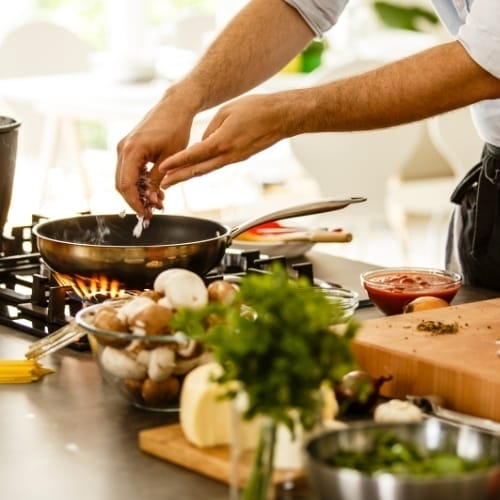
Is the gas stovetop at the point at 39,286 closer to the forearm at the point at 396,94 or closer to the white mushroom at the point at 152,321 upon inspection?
the forearm at the point at 396,94

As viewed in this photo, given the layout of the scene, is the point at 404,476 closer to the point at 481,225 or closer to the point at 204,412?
the point at 204,412

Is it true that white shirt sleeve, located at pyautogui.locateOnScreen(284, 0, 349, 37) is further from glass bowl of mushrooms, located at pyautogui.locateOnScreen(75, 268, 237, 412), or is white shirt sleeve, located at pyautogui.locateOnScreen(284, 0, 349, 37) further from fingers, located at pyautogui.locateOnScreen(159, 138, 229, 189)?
glass bowl of mushrooms, located at pyautogui.locateOnScreen(75, 268, 237, 412)

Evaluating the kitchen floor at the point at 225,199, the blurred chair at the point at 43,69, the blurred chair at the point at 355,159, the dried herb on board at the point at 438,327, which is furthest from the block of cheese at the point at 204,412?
the blurred chair at the point at 43,69

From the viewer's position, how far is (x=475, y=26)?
196 cm

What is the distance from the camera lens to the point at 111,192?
564cm

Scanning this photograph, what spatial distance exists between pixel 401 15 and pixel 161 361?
215 inches

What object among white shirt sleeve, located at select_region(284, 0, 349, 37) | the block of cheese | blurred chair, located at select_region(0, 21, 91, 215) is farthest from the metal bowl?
blurred chair, located at select_region(0, 21, 91, 215)

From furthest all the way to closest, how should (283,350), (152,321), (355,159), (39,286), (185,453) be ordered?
1. (355,159)
2. (39,286)
3. (152,321)
4. (185,453)
5. (283,350)

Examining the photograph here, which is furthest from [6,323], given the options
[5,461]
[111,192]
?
[111,192]

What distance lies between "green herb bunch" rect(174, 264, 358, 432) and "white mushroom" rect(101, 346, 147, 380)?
42 cm

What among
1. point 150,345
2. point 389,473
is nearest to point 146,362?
point 150,345

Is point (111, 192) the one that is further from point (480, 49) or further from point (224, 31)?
point (480, 49)

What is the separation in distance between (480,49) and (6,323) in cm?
84

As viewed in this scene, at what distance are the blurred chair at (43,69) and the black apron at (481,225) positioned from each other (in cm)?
321
